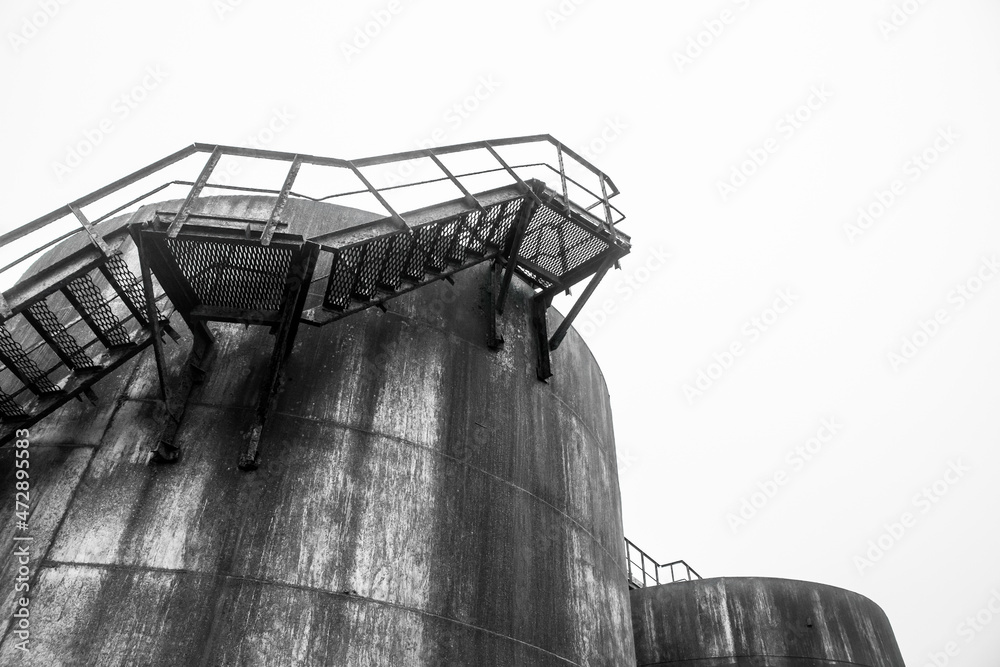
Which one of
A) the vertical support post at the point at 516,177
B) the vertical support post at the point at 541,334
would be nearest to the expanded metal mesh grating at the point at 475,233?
the vertical support post at the point at 516,177

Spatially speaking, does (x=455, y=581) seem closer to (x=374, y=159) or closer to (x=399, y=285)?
(x=399, y=285)

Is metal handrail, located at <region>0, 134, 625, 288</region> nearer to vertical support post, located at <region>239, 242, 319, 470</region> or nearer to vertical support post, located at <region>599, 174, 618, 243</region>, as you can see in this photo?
vertical support post, located at <region>239, 242, 319, 470</region>

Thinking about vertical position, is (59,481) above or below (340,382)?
below

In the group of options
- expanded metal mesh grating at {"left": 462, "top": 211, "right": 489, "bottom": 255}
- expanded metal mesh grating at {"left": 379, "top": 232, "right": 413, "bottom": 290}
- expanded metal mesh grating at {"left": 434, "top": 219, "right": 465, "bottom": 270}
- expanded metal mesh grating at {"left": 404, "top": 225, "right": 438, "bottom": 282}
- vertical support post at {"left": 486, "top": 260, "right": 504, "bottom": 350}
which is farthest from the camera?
vertical support post at {"left": 486, "top": 260, "right": 504, "bottom": 350}

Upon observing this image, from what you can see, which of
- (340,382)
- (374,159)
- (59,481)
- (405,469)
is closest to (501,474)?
(405,469)

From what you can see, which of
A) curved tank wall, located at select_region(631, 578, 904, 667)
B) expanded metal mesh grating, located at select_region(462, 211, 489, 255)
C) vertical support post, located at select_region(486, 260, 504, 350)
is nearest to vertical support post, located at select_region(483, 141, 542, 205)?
expanded metal mesh grating, located at select_region(462, 211, 489, 255)

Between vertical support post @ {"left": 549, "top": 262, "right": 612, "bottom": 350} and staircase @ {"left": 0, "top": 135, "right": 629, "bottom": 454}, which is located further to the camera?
vertical support post @ {"left": 549, "top": 262, "right": 612, "bottom": 350}

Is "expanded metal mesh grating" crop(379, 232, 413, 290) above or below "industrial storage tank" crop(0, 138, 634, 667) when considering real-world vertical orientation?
above

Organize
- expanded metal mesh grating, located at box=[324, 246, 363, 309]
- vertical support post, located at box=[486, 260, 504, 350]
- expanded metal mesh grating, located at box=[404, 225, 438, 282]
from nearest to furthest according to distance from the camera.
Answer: expanded metal mesh grating, located at box=[324, 246, 363, 309] < expanded metal mesh grating, located at box=[404, 225, 438, 282] < vertical support post, located at box=[486, 260, 504, 350]

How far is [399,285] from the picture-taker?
7.42 metres

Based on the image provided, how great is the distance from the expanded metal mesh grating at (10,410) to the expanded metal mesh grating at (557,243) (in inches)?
233

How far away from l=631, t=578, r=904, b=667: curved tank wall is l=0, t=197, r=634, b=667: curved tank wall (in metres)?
7.64

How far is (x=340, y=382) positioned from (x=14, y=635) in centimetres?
343

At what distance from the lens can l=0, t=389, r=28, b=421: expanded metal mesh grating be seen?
6.26 metres
